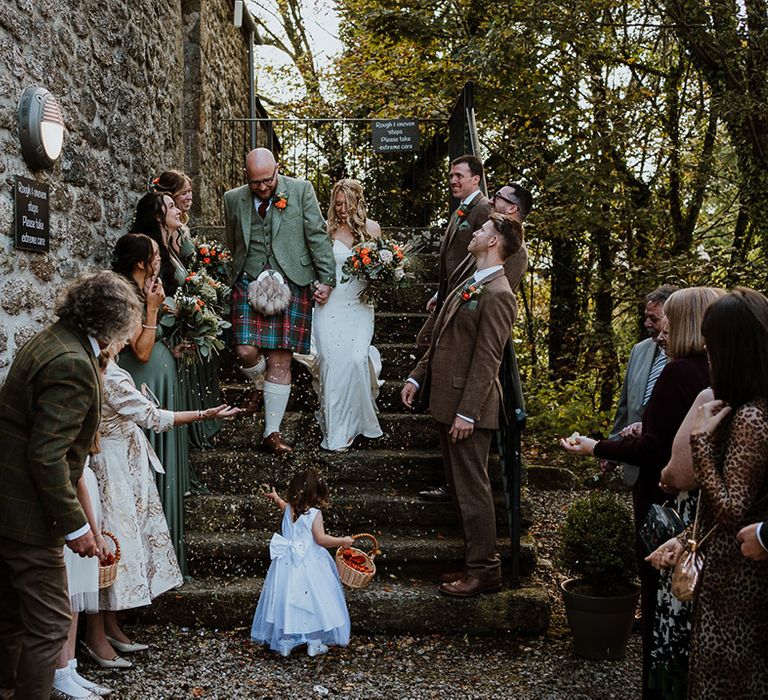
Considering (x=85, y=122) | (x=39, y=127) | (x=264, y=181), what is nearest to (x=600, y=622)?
(x=264, y=181)

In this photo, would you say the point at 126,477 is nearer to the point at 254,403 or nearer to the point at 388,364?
the point at 254,403

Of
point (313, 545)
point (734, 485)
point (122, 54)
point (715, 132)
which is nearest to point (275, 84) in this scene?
point (715, 132)

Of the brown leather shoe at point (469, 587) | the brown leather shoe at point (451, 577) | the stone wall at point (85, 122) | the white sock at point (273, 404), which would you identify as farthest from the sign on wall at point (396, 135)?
the brown leather shoe at point (469, 587)

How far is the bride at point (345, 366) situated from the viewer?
18.6 feet

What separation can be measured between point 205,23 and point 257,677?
23.3 feet

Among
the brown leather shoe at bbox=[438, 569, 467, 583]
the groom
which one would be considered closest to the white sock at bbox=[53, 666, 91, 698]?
the brown leather shoe at bbox=[438, 569, 467, 583]

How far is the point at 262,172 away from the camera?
219 inches

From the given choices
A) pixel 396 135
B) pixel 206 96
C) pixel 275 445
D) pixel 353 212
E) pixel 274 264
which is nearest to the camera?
pixel 275 445

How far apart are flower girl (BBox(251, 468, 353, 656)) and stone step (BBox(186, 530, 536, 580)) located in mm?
595

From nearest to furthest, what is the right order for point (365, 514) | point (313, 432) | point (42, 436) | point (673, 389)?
point (42, 436) → point (673, 389) → point (365, 514) → point (313, 432)

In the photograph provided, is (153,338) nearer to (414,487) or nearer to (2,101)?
(2,101)

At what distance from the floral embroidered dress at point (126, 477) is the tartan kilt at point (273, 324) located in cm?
147

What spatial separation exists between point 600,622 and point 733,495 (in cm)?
201

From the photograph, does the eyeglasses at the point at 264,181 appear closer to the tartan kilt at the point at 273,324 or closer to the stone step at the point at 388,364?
the tartan kilt at the point at 273,324
